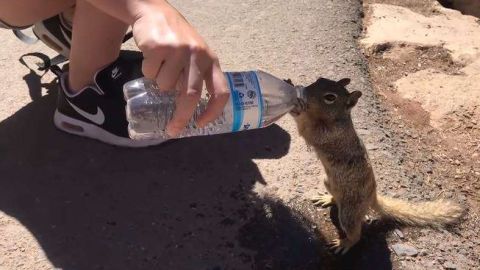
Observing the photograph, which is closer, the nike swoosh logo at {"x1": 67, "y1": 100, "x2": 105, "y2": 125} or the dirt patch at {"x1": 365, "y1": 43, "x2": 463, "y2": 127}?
the nike swoosh logo at {"x1": 67, "y1": 100, "x2": 105, "y2": 125}

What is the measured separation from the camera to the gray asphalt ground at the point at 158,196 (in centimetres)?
224

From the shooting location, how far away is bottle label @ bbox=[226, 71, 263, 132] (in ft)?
6.10

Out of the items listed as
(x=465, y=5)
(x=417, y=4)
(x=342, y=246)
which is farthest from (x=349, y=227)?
(x=465, y=5)

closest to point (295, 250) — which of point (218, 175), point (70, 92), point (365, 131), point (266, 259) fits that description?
point (266, 259)

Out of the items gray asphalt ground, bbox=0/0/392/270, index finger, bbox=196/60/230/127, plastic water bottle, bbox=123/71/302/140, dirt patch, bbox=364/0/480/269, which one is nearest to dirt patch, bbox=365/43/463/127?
Answer: dirt patch, bbox=364/0/480/269

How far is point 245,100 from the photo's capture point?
187cm

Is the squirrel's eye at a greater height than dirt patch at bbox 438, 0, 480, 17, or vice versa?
the squirrel's eye

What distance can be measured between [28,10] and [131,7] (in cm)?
106

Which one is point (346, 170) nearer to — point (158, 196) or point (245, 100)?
point (245, 100)

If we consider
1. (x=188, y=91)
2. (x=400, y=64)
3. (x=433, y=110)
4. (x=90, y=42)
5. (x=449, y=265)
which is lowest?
(x=449, y=265)

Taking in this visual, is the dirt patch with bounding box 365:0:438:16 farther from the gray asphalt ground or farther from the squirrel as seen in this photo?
the squirrel

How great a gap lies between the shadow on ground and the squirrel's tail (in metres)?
0.12

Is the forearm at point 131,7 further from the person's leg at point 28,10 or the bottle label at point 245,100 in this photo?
the person's leg at point 28,10

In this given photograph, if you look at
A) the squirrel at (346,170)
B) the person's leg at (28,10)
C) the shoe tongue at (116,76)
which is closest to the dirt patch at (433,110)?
the squirrel at (346,170)
